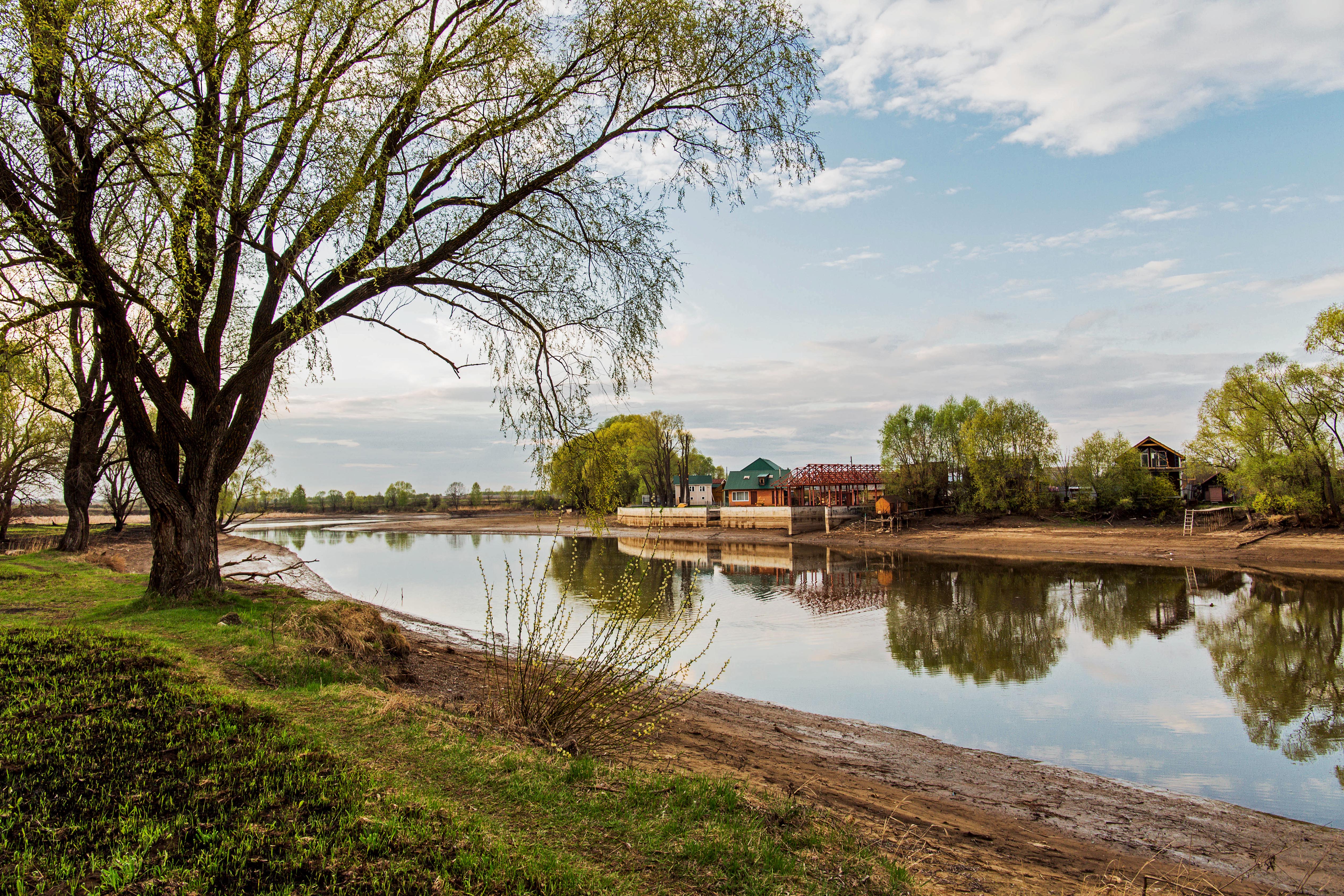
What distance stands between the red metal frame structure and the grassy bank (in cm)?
5422

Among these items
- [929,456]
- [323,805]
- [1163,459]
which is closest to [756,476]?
[929,456]

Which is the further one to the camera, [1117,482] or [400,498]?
[400,498]

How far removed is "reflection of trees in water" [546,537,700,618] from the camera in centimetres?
716

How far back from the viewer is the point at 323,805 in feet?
13.3

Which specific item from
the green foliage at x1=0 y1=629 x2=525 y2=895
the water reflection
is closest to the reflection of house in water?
the water reflection

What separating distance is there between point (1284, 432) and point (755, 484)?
145 ft

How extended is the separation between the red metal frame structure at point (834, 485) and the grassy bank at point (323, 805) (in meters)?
54.2

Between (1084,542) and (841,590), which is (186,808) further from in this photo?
(1084,542)

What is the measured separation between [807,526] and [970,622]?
127 feet

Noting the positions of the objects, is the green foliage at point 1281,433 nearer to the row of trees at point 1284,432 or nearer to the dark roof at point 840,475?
the row of trees at point 1284,432

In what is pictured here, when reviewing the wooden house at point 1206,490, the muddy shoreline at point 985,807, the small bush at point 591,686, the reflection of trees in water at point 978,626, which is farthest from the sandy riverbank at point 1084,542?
the wooden house at point 1206,490

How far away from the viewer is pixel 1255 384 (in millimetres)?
37094

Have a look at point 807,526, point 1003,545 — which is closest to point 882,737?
point 1003,545

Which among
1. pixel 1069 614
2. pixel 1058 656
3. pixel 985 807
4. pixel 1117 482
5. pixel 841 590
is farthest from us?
pixel 1117 482
